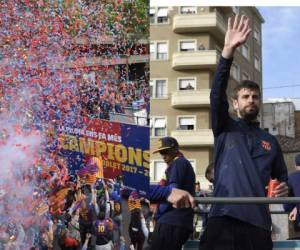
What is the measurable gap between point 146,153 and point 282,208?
84cm

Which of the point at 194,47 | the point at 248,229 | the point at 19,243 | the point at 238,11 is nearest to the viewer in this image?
the point at 248,229

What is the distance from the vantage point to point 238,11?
2.52 metres

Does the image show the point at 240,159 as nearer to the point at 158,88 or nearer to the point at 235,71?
the point at 235,71

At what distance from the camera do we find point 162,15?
267cm

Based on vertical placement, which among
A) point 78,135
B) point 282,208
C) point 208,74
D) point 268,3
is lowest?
point 282,208

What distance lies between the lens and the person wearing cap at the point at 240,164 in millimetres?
1802

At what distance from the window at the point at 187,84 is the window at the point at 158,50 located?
0.65 ft

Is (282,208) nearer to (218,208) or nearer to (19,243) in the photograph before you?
(218,208)

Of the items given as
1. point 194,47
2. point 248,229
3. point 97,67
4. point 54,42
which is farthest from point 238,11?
point 248,229

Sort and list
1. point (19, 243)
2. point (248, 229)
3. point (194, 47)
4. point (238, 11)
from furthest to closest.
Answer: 1. point (194, 47)
2. point (19, 243)
3. point (238, 11)
4. point (248, 229)

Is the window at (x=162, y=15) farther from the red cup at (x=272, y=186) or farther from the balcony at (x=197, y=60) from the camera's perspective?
the red cup at (x=272, y=186)

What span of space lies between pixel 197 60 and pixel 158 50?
0.31 metres

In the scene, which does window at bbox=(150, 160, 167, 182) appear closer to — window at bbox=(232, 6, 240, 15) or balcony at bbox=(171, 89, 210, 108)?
balcony at bbox=(171, 89, 210, 108)

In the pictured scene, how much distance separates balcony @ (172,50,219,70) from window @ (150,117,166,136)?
0.97 ft
